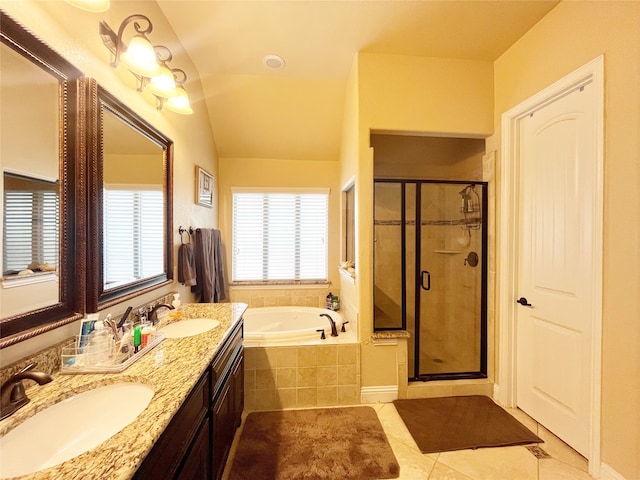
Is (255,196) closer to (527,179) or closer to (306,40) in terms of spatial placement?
(306,40)

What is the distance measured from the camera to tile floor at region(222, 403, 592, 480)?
1.50 meters

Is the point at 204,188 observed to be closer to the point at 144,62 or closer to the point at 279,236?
the point at 279,236

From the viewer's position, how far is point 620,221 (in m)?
1.35

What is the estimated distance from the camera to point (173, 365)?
3.37 ft

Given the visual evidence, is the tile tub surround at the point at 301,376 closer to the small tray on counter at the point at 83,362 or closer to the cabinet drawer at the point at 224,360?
the cabinet drawer at the point at 224,360

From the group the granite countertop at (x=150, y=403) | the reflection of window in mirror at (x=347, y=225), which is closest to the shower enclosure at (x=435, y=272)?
the reflection of window in mirror at (x=347, y=225)

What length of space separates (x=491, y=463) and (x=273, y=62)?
11.1 feet

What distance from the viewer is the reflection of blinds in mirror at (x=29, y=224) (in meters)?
0.84

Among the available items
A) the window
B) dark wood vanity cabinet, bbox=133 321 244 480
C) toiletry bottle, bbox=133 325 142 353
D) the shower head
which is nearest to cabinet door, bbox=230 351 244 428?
dark wood vanity cabinet, bbox=133 321 244 480

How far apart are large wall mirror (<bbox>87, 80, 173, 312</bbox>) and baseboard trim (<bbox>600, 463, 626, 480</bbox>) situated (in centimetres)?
268

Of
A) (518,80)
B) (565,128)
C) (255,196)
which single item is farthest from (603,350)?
(255,196)

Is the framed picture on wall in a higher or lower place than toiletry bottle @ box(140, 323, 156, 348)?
higher

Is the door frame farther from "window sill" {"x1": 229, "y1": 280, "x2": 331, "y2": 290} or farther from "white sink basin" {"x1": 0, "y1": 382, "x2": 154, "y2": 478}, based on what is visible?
"white sink basin" {"x1": 0, "y1": 382, "x2": 154, "y2": 478}

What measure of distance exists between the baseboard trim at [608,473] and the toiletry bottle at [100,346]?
2.49m
